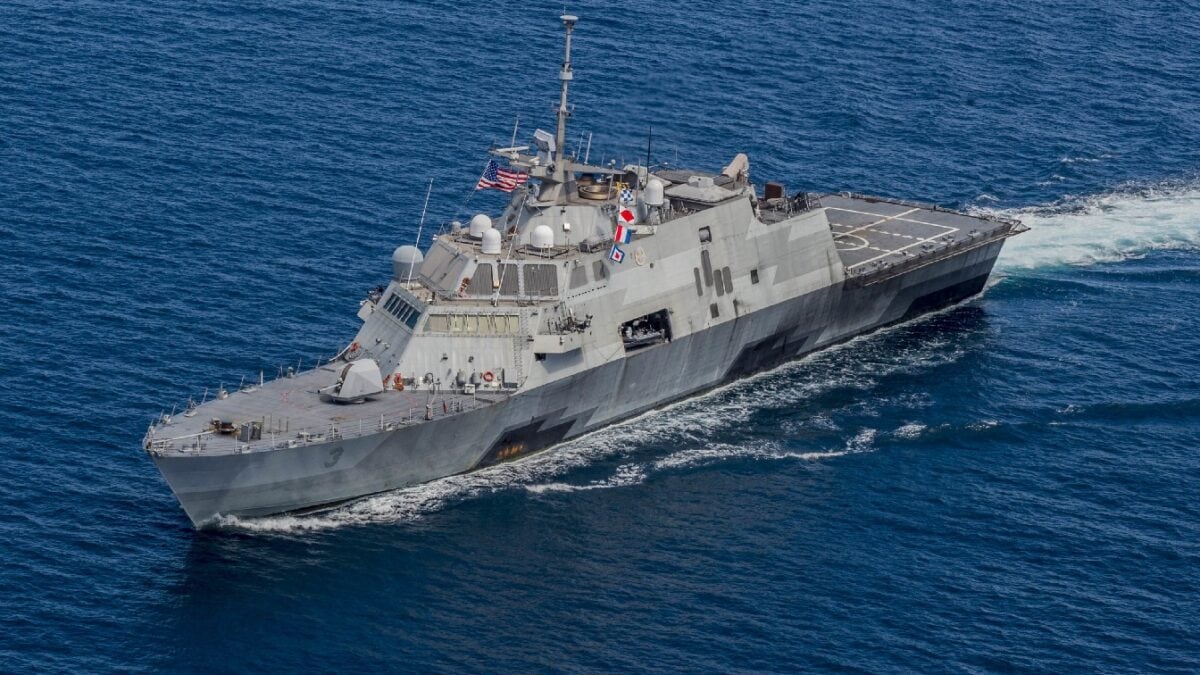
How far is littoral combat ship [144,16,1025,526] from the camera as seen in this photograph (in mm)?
78188

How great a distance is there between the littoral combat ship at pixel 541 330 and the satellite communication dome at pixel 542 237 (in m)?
0.10

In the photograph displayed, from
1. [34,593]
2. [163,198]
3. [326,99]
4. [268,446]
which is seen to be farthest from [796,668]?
[326,99]

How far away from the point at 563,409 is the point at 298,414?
11.9 meters

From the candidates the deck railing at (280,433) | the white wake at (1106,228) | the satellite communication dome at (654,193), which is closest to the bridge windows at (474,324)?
the deck railing at (280,433)

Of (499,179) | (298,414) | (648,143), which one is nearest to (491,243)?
(499,179)

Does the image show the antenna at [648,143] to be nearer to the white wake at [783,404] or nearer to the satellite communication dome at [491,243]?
the satellite communication dome at [491,243]

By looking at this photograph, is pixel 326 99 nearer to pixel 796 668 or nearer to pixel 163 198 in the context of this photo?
pixel 163 198

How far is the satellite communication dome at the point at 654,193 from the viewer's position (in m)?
87.9

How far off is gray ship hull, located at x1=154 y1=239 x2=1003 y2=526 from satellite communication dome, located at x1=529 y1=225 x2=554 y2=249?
5.89 m

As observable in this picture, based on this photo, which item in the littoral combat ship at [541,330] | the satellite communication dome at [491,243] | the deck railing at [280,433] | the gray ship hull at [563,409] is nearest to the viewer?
the deck railing at [280,433]

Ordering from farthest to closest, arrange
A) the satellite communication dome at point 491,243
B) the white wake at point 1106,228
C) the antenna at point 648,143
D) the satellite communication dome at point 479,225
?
the white wake at point 1106,228, the antenna at point 648,143, the satellite communication dome at point 479,225, the satellite communication dome at point 491,243

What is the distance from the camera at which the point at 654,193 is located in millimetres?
87938

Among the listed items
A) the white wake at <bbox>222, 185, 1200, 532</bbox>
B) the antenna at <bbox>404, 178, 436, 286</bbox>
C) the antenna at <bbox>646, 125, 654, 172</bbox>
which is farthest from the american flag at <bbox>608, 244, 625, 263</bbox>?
the antenna at <bbox>404, 178, 436, 286</bbox>

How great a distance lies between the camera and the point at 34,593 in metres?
70.9
